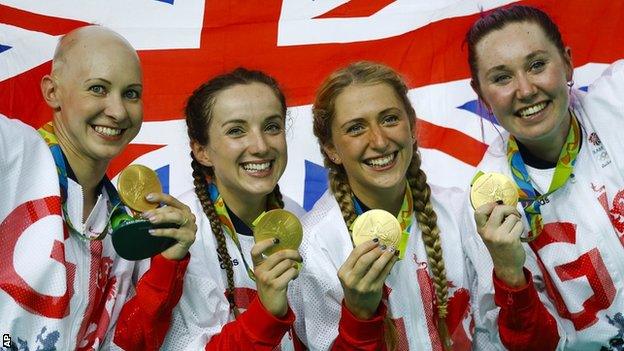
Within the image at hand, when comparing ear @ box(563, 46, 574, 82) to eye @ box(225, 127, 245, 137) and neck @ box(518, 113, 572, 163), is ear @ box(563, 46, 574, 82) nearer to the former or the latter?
neck @ box(518, 113, 572, 163)

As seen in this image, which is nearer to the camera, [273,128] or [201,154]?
[273,128]

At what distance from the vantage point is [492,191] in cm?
397

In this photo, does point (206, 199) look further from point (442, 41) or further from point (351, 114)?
point (442, 41)

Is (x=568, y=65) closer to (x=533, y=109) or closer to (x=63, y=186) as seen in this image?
(x=533, y=109)

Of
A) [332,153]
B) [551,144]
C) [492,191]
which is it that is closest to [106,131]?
[332,153]

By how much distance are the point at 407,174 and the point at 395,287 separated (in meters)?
0.55

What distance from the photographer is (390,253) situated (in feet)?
12.6

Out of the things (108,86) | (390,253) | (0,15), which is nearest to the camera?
(390,253)

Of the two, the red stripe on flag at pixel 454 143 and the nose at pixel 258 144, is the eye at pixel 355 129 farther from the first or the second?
the red stripe on flag at pixel 454 143

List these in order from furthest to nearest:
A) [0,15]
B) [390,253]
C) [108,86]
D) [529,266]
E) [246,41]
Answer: [246,41] → [0,15] → [529,266] → [108,86] → [390,253]

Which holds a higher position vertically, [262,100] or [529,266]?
[262,100]

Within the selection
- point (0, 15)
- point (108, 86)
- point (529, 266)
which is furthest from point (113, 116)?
point (529, 266)

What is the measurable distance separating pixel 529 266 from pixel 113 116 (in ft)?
6.34

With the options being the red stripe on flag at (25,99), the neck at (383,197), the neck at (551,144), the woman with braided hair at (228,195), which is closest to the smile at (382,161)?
the neck at (383,197)
